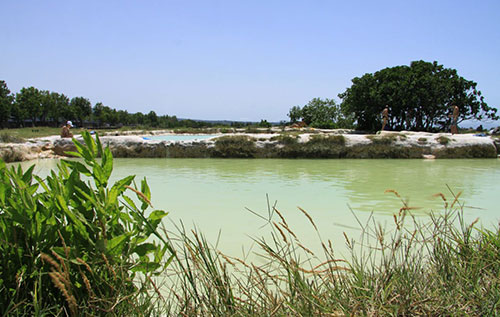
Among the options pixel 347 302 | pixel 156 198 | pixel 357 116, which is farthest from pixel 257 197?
pixel 357 116

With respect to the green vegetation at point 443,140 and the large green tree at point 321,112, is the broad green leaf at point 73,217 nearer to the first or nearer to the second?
the green vegetation at point 443,140

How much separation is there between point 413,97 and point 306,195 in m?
22.1

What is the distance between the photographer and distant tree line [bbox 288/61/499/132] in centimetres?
2456

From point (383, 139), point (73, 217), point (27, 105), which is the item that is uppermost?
point (27, 105)

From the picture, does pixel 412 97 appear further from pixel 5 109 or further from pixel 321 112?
pixel 5 109

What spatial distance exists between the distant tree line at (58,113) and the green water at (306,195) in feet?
99.8

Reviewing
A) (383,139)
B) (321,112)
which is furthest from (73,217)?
(321,112)

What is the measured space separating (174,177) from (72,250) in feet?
18.2

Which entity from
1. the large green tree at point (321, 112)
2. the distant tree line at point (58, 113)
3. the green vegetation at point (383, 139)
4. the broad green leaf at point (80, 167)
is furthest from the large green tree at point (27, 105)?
the broad green leaf at point (80, 167)

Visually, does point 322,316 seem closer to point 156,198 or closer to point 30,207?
point 30,207

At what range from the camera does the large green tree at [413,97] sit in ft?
80.6

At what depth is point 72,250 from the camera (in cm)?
127

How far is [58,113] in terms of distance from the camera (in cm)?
4731

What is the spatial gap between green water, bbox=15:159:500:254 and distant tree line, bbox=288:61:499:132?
18.1 m
